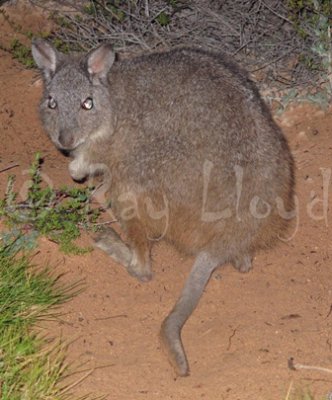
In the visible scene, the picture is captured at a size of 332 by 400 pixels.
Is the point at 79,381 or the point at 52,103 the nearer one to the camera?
the point at 79,381

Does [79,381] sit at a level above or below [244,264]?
above

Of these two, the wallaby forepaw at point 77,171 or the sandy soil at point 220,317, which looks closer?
the sandy soil at point 220,317

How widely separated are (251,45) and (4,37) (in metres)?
2.47

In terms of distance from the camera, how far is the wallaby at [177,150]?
209 inches

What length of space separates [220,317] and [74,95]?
187 centimetres

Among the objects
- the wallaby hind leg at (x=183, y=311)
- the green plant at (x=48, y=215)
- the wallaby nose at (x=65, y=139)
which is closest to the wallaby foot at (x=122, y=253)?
the green plant at (x=48, y=215)

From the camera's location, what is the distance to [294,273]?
5602 millimetres

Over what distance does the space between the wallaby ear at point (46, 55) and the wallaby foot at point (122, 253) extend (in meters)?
1.25

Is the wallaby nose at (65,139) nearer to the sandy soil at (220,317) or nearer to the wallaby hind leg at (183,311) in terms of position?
the sandy soil at (220,317)

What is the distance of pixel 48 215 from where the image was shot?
222 inches

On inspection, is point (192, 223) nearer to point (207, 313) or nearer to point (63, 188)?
point (207, 313)

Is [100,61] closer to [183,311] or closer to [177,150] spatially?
[177,150]

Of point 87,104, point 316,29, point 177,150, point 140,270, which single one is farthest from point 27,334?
point 316,29

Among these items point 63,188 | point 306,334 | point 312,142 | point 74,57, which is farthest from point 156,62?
A: point 306,334
